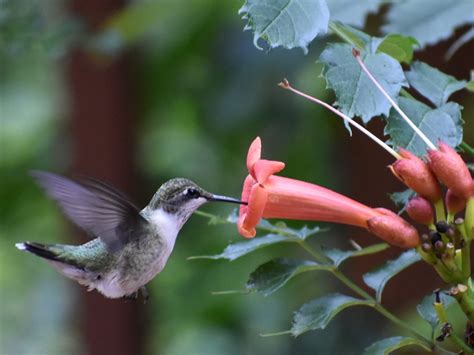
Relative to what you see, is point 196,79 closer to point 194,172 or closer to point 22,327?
point 194,172

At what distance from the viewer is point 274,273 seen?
2006 millimetres

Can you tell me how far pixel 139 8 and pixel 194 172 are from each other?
1108 millimetres

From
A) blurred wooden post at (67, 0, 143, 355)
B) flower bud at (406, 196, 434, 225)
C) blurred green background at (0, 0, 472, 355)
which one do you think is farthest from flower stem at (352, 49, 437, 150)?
blurred wooden post at (67, 0, 143, 355)

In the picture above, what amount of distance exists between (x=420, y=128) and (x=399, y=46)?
334 millimetres

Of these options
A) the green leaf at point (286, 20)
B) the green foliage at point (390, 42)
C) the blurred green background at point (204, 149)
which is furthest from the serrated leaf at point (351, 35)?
the blurred green background at point (204, 149)

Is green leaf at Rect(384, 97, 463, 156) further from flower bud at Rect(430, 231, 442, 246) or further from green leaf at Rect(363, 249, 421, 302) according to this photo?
green leaf at Rect(363, 249, 421, 302)

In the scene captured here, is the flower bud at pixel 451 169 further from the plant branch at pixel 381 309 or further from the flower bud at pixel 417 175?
the plant branch at pixel 381 309

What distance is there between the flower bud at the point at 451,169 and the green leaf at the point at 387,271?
0.34m

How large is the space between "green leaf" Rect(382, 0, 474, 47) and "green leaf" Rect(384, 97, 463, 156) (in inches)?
26.2

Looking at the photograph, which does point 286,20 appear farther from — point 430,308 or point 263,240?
point 430,308

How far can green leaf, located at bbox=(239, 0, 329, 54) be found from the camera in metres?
1.65

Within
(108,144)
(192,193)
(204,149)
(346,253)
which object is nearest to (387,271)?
(346,253)

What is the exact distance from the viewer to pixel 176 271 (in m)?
5.28

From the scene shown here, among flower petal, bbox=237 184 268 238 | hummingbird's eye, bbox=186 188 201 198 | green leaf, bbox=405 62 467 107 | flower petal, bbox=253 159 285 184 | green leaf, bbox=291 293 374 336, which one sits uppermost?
green leaf, bbox=405 62 467 107
